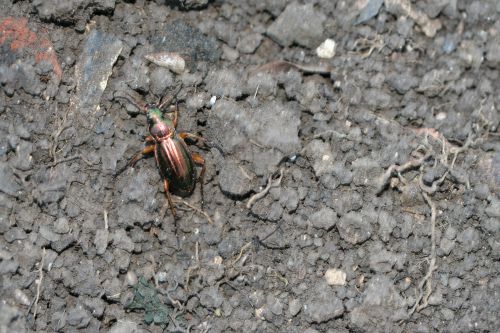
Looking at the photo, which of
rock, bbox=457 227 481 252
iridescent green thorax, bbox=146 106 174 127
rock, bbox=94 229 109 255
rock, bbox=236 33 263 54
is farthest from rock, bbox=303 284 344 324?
rock, bbox=236 33 263 54

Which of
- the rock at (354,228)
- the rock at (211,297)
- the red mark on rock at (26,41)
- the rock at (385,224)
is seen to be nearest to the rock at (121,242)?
the rock at (211,297)

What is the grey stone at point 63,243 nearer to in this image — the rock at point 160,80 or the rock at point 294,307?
the rock at point 160,80

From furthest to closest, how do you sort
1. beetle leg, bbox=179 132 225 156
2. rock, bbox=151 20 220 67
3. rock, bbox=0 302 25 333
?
rock, bbox=151 20 220 67 < beetle leg, bbox=179 132 225 156 < rock, bbox=0 302 25 333

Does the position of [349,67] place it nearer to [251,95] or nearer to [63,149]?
[251,95]

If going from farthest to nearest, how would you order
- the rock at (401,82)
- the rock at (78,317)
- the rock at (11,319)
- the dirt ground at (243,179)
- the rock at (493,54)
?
the rock at (493,54)
the rock at (401,82)
the dirt ground at (243,179)
the rock at (78,317)
the rock at (11,319)

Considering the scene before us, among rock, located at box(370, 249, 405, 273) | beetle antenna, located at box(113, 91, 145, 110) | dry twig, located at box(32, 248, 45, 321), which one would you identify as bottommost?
dry twig, located at box(32, 248, 45, 321)

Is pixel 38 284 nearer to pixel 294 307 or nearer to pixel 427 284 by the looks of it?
pixel 294 307

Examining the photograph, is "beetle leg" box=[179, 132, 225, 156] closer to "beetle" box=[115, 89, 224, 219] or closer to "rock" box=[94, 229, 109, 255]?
"beetle" box=[115, 89, 224, 219]
